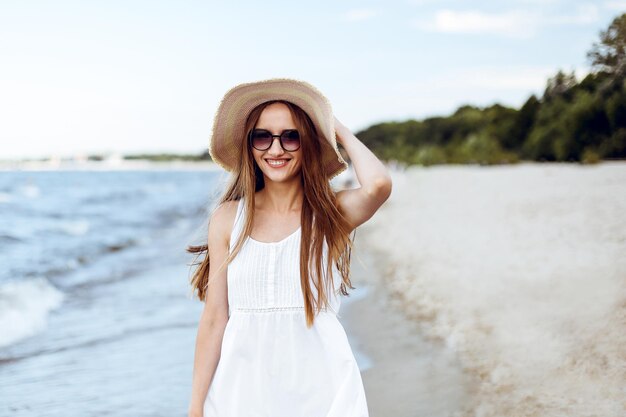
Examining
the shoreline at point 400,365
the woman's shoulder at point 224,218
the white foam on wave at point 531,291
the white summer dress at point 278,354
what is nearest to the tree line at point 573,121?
the white foam on wave at point 531,291

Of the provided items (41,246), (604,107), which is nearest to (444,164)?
(604,107)

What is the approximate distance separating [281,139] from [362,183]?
0.97ft

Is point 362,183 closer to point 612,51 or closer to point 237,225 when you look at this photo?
point 237,225

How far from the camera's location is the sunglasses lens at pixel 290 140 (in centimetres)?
230

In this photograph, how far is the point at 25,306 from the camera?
8.93 meters

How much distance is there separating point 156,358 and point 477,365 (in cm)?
259

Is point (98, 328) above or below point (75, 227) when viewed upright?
above

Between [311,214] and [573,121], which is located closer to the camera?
[311,214]

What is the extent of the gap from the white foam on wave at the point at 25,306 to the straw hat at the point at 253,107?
206 inches

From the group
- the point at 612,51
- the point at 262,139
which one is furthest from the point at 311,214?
the point at 612,51

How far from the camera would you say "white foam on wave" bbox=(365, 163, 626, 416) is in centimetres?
447

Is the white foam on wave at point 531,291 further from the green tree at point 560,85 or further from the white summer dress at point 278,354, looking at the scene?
the green tree at point 560,85

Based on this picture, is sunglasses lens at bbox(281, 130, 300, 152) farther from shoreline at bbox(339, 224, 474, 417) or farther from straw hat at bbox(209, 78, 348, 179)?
shoreline at bbox(339, 224, 474, 417)

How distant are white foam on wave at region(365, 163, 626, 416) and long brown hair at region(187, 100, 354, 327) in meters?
2.39
